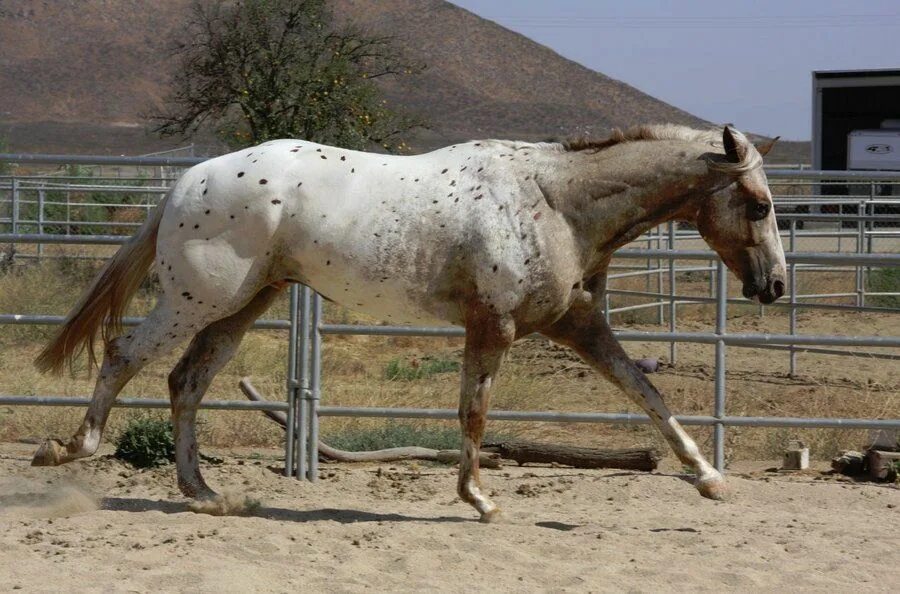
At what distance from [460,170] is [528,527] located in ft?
5.03

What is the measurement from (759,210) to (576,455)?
1959mm

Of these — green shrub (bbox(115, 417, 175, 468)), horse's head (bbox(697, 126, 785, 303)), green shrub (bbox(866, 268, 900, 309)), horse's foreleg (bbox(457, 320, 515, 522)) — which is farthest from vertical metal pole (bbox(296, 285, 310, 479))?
green shrub (bbox(866, 268, 900, 309))

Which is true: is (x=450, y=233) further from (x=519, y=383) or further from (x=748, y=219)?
(x=519, y=383)

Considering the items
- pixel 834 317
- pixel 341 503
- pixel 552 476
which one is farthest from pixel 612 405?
pixel 834 317

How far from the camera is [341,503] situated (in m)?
5.76

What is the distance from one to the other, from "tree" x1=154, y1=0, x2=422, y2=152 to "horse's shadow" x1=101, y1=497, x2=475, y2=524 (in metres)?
12.5

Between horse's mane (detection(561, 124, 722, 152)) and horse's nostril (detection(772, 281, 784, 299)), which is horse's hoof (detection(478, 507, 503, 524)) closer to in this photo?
horse's nostril (detection(772, 281, 784, 299))

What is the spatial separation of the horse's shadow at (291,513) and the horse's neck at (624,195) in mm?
1373

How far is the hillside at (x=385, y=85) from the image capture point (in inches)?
2645

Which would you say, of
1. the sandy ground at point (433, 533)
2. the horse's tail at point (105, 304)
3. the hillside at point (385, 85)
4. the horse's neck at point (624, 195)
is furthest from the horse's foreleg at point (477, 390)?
the hillside at point (385, 85)

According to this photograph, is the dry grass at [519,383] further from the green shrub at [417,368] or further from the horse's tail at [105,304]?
the horse's tail at [105,304]

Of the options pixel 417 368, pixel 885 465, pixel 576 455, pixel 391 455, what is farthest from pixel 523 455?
pixel 417 368

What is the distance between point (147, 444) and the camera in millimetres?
6215

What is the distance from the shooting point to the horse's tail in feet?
17.8
